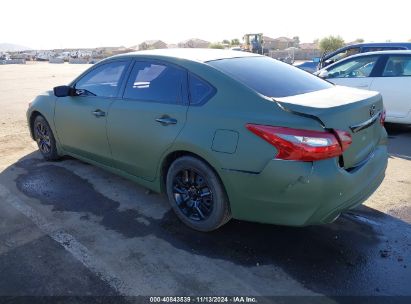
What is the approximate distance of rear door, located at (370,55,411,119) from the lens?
6902 mm

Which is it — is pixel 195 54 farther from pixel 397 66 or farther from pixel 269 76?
pixel 397 66

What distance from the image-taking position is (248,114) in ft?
10.0

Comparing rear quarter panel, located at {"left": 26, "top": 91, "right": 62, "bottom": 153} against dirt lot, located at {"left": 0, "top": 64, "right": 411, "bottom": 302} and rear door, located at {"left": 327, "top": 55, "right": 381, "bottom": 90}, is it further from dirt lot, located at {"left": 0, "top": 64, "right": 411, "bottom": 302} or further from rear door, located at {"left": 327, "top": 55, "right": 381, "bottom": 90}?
rear door, located at {"left": 327, "top": 55, "right": 381, "bottom": 90}

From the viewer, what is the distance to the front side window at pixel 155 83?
3656 millimetres

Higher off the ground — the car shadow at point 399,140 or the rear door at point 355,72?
the rear door at point 355,72

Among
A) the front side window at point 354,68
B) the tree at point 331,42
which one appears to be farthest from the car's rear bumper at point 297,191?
the tree at point 331,42

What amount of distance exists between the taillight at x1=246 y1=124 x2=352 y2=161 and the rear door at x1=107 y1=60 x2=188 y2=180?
0.93 metres

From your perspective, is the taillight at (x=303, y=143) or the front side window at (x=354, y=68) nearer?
the taillight at (x=303, y=143)

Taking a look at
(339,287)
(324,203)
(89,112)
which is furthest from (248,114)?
(89,112)

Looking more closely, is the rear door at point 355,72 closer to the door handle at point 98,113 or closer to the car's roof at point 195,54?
the car's roof at point 195,54

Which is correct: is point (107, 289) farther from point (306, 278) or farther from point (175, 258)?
point (306, 278)

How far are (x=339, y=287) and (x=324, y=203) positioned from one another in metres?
0.62

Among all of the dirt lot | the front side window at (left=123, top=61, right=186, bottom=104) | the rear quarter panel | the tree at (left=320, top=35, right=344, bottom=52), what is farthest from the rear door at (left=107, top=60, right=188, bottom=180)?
the tree at (left=320, top=35, right=344, bottom=52)

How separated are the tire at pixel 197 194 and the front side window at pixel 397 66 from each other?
5184 millimetres
